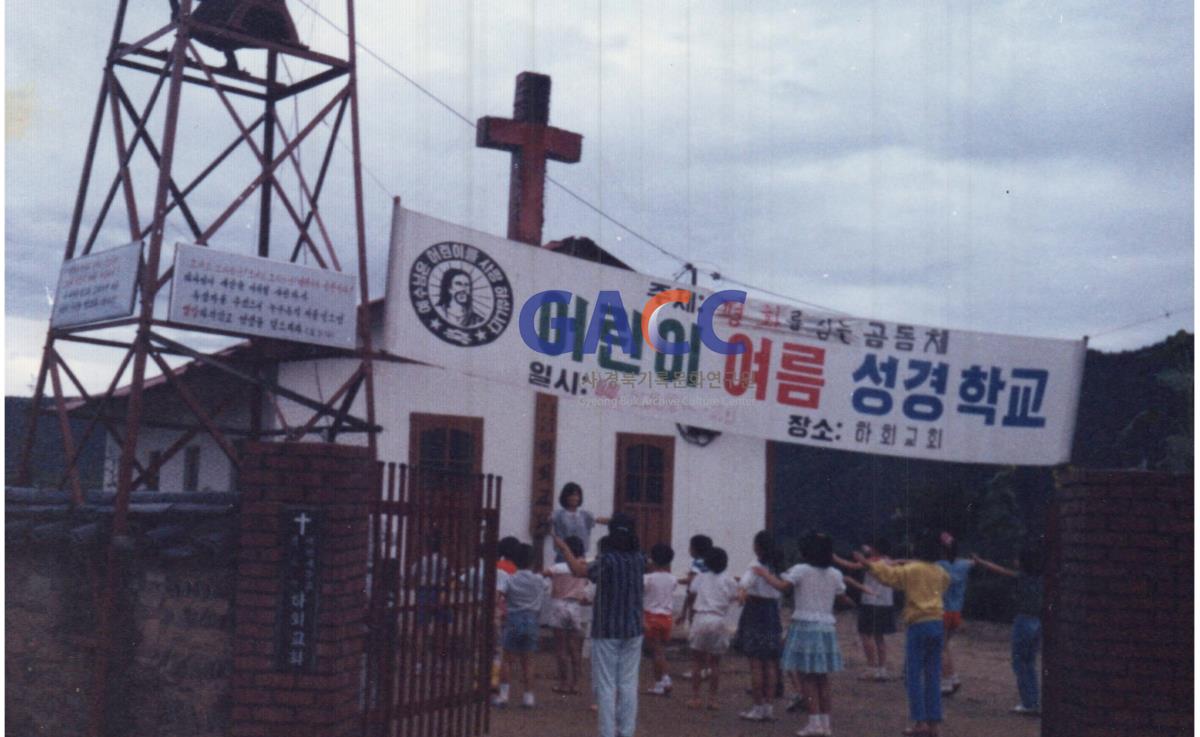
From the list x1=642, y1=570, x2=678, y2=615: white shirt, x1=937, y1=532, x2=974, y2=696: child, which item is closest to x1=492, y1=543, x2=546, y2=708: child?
x1=642, y1=570, x2=678, y2=615: white shirt

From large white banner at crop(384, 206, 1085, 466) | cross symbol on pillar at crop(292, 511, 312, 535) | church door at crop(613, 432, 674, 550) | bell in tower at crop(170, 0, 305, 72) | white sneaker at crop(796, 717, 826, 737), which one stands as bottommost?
white sneaker at crop(796, 717, 826, 737)

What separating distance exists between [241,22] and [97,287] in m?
2.73

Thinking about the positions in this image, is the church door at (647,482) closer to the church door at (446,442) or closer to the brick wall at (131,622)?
the church door at (446,442)

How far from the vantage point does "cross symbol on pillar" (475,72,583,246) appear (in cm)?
1448

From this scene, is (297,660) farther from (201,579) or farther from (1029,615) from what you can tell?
(1029,615)

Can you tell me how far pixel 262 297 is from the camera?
10.2 m

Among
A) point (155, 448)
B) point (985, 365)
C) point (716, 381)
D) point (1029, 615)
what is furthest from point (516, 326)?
point (155, 448)

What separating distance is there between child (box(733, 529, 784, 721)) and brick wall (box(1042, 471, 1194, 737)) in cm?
308

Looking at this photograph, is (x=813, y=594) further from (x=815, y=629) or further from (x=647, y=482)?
(x=647, y=482)

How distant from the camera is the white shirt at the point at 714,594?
35.0 ft

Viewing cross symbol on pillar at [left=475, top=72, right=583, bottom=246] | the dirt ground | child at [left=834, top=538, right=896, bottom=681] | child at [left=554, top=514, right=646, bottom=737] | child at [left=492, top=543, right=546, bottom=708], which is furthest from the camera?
cross symbol on pillar at [left=475, top=72, right=583, bottom=246]

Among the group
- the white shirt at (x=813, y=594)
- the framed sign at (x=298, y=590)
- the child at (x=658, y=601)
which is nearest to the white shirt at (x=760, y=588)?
the white shirt at (x=813, y=594)

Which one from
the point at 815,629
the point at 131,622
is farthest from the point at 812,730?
the point at 131,622

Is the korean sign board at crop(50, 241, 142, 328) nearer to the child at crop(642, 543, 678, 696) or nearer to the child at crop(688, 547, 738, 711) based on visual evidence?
the child at crop(642, 543, 678, 696)
